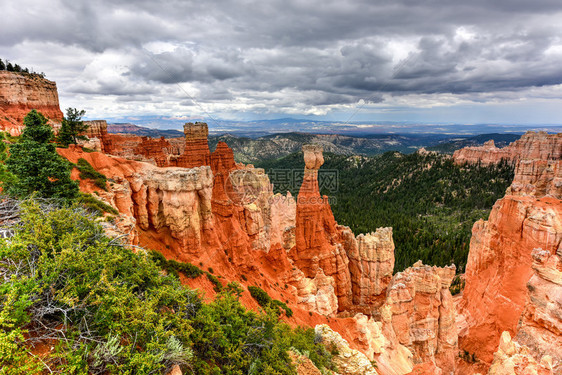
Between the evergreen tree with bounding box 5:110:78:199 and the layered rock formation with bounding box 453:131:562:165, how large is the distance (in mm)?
97673

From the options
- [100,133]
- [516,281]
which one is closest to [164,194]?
[100,133]

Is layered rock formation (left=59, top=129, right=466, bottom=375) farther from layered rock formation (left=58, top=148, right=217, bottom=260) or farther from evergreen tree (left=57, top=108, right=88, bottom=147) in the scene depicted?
evergreen tree (left=57, top=108, right=88, bottom=147)

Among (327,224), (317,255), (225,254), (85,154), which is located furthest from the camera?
(327,224)

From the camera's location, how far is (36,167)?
1246 cm

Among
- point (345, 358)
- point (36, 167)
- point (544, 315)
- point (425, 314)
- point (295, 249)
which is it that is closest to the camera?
point (36, 167)

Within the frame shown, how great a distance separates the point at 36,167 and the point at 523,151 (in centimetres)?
11256

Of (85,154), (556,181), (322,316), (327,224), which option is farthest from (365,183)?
(85,154)

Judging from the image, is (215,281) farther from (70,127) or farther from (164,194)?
(70,127)

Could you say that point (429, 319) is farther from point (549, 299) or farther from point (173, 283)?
point (173, 283)

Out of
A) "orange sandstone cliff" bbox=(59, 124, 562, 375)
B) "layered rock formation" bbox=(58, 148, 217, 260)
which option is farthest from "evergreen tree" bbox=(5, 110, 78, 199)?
"layered rock formation" bbox=(58, 148, 217, 260)

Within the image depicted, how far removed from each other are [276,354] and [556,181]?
53322 mm

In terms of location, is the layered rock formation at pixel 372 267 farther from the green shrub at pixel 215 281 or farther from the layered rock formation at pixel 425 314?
the green shrub at pixel 215 281

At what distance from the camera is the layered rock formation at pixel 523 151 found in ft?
248

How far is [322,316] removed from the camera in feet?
73.2
